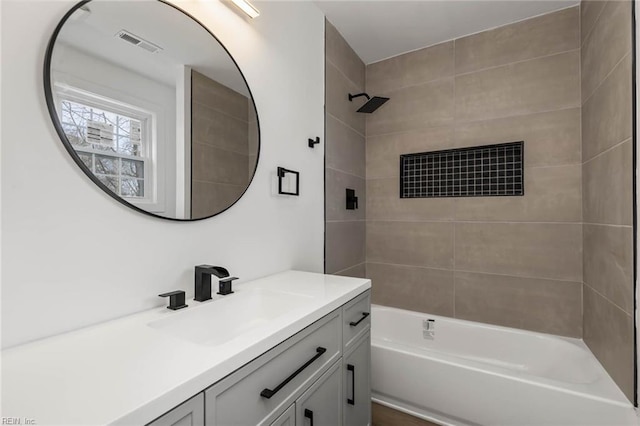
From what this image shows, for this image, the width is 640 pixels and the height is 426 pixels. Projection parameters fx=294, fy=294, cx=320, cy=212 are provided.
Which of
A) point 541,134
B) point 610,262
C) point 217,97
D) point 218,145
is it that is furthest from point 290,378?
point 541,134

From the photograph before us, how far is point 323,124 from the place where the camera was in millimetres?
2094

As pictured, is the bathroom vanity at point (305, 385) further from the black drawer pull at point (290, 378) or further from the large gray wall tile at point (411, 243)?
the large gray wall tile at point (411, 243)

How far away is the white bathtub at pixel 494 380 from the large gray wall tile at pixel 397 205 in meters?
0.85

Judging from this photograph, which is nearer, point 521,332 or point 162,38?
point 162,38

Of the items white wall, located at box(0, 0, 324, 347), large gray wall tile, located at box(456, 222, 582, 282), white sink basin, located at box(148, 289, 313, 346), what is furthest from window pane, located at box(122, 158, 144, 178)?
large gray wall tile, located at box(456, 222, 582, 282)

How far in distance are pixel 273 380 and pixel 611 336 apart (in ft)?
5.89

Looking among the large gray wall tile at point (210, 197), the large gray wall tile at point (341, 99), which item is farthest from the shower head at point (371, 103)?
the large gray wall tile at point (210, 197)

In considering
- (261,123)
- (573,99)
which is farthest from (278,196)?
(573,99)

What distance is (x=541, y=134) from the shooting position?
2.10 metres

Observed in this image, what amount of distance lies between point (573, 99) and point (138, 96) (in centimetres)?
260

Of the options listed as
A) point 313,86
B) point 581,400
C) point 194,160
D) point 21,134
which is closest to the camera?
point 21,134

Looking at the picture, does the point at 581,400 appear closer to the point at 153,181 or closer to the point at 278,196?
the point at 278,196

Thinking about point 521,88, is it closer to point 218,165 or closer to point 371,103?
point 371,103

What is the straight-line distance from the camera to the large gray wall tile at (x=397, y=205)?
2.44m
